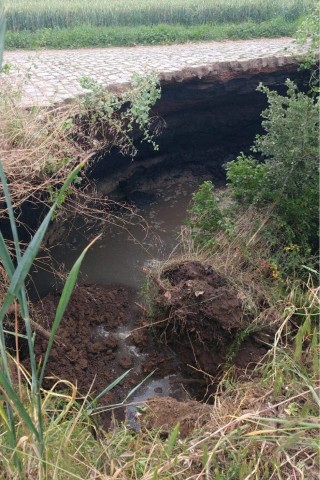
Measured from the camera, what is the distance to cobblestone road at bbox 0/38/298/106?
21.6ft

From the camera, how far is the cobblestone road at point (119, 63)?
659 cm

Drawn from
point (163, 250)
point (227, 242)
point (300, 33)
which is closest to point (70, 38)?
point (300, 33)

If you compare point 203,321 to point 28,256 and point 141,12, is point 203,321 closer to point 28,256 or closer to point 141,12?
point 28,256

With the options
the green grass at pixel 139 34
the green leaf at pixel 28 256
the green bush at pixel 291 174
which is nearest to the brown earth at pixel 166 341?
the green bush at pixel 291 174

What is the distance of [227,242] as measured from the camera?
5.79m

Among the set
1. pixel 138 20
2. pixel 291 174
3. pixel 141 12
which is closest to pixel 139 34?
pixel 138 20

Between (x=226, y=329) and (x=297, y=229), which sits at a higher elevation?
(x=297, y=229)

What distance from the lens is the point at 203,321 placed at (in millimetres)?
5270

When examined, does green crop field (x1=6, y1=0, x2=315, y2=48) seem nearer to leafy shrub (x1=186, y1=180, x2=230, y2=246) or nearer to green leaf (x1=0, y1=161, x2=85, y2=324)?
leafy shrub (x1=186, y1=180, x2=230, y2=246)

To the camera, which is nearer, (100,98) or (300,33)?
(100,98)

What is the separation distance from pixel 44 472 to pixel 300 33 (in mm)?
8116

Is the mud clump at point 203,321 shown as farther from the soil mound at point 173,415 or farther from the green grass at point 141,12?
the green grass at point 141,12

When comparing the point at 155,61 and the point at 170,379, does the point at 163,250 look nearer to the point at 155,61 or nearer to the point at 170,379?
the point at 170,379

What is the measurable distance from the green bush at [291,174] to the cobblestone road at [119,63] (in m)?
2.28
